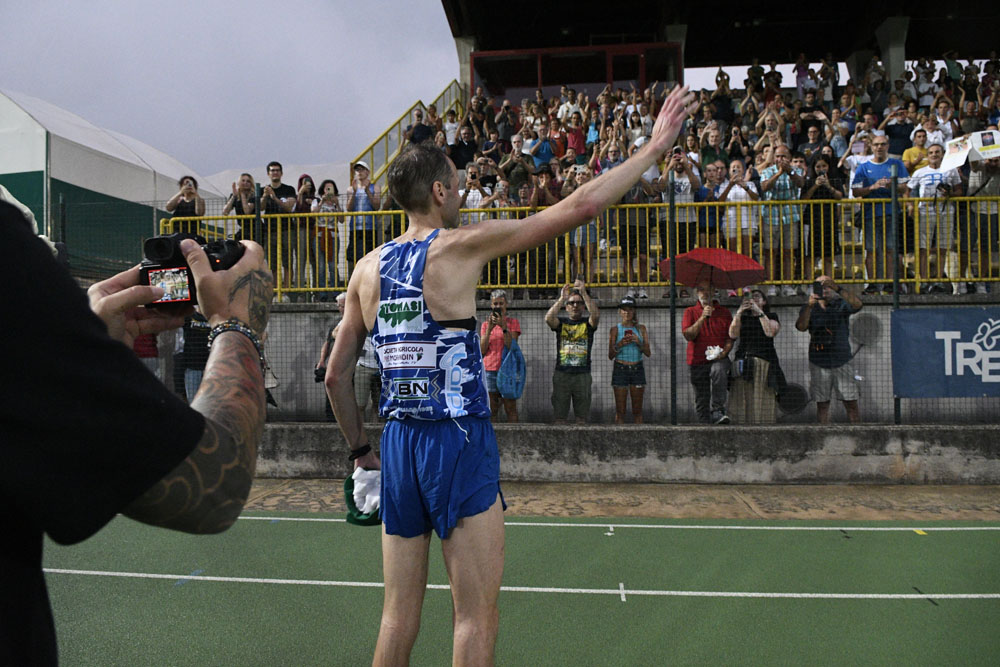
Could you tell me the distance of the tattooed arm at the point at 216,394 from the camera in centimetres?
103

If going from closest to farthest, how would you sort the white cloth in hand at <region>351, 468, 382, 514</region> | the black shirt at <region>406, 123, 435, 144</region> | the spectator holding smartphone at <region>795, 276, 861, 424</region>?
the white cloth in hand at <region>351, 468, 382, 514</region> < the spectator holding smartphone at <region>795, 276, 861, 424</region> < the black shirt at <region>406, 123, 435, 144</region>

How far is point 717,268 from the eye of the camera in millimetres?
9672

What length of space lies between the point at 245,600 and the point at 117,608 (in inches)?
30.5

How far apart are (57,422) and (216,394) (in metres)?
0.29

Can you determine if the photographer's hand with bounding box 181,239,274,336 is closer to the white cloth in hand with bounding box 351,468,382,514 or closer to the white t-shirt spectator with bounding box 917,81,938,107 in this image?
the white cloth in hand with bounding box 351,468,382,514

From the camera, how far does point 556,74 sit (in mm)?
20984

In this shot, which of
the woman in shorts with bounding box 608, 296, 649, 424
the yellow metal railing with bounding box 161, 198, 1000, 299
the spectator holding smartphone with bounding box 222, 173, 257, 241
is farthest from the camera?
the spectator holding smartphone with bounding box 222, 173, 257, 241

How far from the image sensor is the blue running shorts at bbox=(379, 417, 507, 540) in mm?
2740

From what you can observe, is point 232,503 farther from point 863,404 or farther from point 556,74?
point 556,74

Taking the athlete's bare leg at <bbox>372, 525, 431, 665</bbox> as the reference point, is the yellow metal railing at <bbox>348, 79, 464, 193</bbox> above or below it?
above

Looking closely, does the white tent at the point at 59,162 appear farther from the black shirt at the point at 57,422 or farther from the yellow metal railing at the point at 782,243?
the black shirt at the point at 57,422

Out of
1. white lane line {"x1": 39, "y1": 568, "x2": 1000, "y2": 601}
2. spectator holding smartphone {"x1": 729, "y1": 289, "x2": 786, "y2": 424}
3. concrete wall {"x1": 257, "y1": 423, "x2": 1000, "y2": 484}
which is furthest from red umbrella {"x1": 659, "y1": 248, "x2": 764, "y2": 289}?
white lane line {"x1": 39, "y1": 568, "x2": 1000, "y2": 601}

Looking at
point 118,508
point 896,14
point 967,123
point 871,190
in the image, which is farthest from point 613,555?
point 896,14

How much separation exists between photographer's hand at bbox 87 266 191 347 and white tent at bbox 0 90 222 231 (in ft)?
49.3
